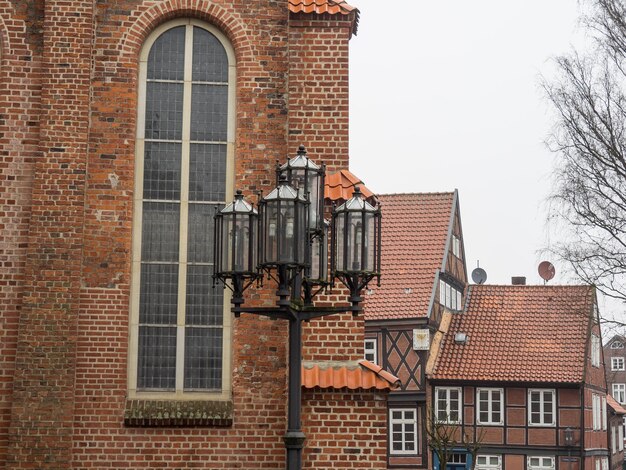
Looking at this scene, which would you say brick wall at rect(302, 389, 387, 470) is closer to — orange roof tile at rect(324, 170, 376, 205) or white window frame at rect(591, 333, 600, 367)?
orange roof tile at rect(324, 170, 376, 205)

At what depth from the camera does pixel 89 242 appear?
1116cm

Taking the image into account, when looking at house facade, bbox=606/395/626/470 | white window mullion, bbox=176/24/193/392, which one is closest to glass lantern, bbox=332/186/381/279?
white window mullion, bbox=176/24/193/392

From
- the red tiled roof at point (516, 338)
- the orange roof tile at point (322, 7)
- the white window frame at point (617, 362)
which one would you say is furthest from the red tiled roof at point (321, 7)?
the white window frame at point (617, 362)

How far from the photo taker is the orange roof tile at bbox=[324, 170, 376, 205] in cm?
1098

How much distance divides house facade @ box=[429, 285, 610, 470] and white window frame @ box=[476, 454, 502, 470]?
0.11ft

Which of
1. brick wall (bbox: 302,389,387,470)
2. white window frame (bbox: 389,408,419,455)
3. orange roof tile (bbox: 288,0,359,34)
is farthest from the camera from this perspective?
white window frame (bbox: 389,408,419,455)

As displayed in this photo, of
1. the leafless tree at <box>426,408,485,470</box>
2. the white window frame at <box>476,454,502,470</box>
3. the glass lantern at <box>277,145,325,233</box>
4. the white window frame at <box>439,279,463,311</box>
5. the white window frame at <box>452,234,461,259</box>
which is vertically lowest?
the white window frame at <box>476,454,502,470</box>

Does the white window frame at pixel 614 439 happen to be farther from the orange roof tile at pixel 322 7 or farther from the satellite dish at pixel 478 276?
the orange roof tile at pixel 322 7

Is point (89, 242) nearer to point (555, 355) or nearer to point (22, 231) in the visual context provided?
point (22, 231)

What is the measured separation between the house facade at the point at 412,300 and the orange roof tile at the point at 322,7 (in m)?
24.8

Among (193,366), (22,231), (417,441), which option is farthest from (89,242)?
(417,441)

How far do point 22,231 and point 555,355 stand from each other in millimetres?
29300

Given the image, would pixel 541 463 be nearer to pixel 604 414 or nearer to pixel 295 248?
pixel 604 414

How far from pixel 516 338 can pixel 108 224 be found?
95.9 feet
